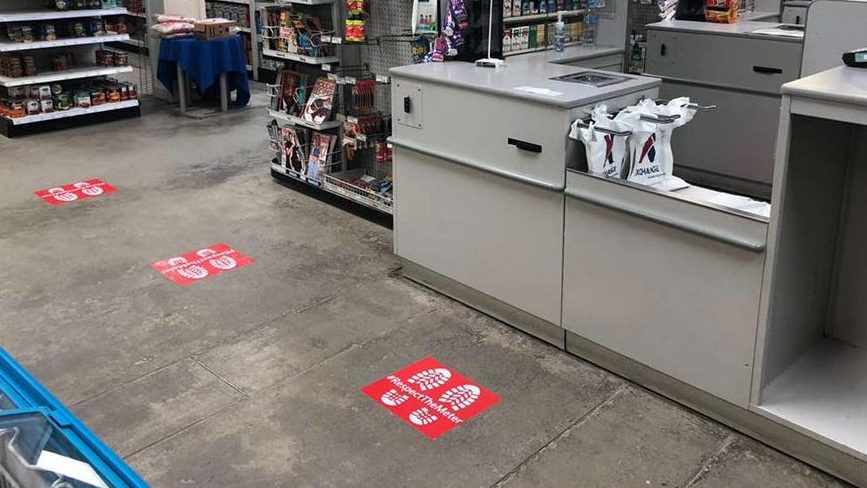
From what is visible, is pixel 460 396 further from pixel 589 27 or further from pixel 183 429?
pixel 589 27

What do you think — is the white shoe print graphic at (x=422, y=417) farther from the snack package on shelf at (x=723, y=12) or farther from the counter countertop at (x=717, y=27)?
the snack package on shelf at (x=723, y=12)

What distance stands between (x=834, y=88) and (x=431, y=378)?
1.88 meters

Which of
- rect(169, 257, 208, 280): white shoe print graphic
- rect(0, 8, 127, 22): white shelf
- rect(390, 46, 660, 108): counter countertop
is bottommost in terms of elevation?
rect(169, 257, 208, 280): white shoe print graphic

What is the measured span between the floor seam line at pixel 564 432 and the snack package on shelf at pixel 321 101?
9.56ft

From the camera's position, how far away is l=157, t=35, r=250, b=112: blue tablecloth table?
26.5 feet

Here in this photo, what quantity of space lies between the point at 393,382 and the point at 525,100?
51.3 inches

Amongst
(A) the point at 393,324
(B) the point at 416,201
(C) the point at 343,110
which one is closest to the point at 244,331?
(A) the point at 393,324

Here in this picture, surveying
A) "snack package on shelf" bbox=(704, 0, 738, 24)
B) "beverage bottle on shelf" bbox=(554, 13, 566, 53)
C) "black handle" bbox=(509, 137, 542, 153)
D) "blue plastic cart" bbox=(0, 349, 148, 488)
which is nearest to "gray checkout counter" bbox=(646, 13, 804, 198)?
"snack package on shelf" bbox=(704, 0, 738, 24)

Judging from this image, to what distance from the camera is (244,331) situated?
12.8 ft

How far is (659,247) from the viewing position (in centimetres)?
312

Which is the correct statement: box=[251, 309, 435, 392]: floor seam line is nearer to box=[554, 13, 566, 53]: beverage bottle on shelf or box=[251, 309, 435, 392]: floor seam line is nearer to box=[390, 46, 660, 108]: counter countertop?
box=[390, 46, 660, 108]: counter countertop

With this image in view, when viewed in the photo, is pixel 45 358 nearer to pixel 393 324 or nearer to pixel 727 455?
pixel 393 324

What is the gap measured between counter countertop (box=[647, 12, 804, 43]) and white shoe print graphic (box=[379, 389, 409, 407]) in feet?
11.6

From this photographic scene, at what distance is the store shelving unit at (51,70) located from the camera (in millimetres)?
7316
